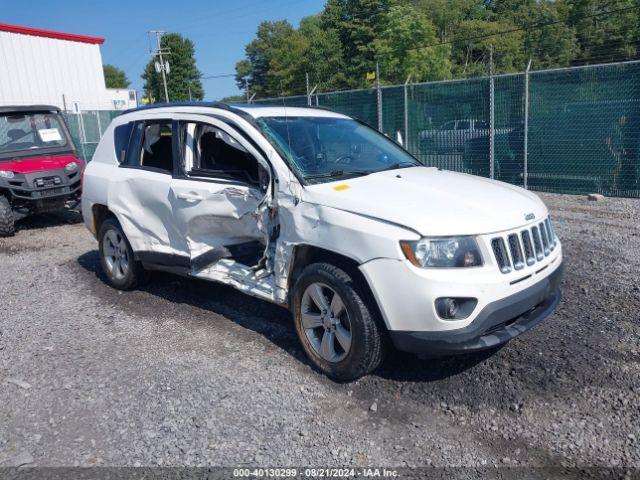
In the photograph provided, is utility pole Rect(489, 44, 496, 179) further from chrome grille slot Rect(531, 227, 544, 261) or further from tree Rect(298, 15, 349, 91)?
tree Rect(298, 15, 349, 91)

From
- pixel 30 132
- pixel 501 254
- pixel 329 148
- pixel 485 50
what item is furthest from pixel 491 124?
pixel 485 50

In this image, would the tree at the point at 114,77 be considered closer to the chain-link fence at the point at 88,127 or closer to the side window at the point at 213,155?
the chain-link fence at the point at 88,127

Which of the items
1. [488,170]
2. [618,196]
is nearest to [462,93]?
[488,170]

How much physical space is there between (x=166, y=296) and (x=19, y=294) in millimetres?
1801

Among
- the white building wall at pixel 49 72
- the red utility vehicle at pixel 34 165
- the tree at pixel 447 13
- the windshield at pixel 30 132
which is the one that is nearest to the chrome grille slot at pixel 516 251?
the red utility vehicle at pixel 34 165

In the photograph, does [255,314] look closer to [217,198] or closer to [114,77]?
[217,198]

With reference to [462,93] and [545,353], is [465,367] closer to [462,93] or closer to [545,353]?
[545,353]

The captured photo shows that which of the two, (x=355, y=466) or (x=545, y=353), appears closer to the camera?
(x=355, y=466)

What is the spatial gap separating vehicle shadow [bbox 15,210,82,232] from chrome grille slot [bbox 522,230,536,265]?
9219mm

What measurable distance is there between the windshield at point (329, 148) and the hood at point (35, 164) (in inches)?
261


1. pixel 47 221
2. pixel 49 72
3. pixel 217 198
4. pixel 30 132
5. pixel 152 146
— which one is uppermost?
pixel 49 72

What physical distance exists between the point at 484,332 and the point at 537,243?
0.81m

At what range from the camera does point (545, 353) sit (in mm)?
3967

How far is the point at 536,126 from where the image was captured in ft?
33.6
